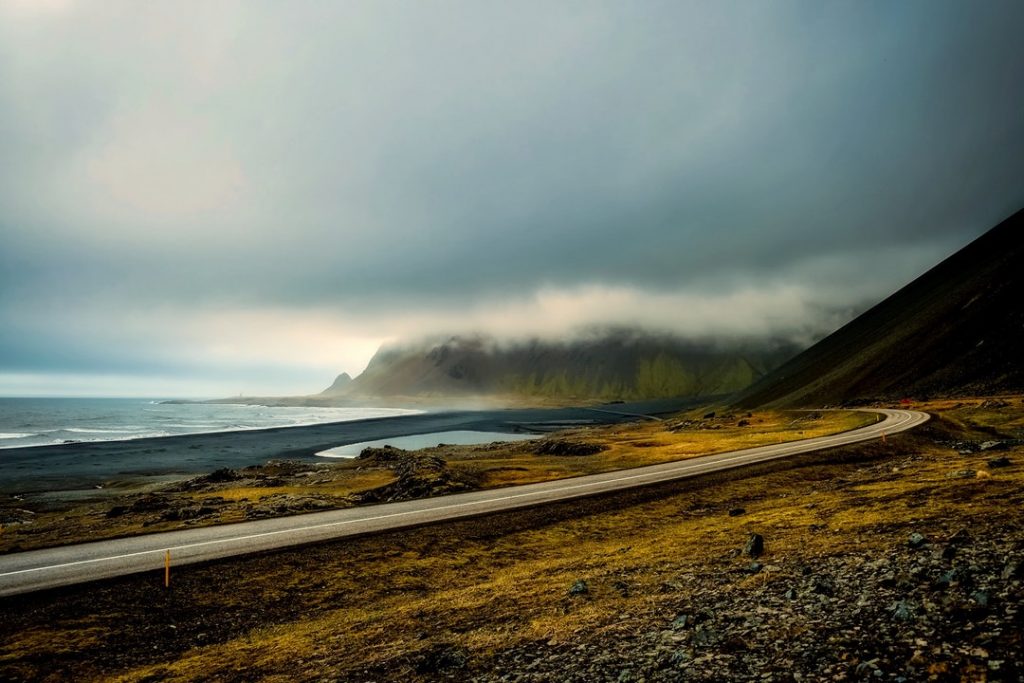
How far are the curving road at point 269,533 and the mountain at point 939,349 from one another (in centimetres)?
9705

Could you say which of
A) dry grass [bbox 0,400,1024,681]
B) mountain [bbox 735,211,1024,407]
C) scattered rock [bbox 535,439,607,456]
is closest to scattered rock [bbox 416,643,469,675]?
dry grass [bbox 0,400,1024,681]

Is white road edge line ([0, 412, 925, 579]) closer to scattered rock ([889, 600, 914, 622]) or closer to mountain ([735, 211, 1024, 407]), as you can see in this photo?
scattered rock ([889, 600, 914, 622])

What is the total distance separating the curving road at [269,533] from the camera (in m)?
21.1

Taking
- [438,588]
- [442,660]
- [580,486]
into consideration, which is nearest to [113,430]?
[580,486]

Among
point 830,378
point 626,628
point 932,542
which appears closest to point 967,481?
point 932,542

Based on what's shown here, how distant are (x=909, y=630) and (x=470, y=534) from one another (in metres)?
19.2

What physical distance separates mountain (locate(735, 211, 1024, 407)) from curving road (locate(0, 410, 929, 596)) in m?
97.0

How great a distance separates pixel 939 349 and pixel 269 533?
14741 cm

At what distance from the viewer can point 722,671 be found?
9.52 meters

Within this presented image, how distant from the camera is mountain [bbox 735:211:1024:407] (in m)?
101

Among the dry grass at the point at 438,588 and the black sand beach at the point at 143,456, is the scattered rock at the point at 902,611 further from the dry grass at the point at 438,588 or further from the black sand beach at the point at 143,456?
the black sand beach at the point at 143,456

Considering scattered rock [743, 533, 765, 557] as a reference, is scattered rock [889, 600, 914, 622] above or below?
above

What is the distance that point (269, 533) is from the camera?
26125 mm

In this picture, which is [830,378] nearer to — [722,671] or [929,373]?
[929,373]
